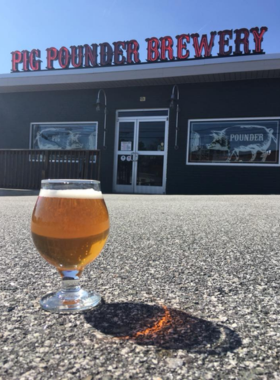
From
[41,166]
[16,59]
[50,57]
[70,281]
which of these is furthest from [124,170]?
[70,281]

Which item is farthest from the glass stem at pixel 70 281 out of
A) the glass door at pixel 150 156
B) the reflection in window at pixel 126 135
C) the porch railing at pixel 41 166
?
the reflection in window at pixel 126 135

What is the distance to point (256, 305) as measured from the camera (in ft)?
3.20

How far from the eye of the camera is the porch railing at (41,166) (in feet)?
25.4

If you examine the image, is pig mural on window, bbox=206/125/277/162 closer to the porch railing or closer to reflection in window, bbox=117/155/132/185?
reflection in window, bbox=117/155/132/185

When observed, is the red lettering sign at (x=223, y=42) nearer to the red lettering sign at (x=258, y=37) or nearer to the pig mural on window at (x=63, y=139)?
the red lettering sign at (x=258, y=37)

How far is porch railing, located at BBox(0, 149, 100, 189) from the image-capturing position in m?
7.74

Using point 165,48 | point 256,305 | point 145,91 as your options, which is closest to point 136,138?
point 145,91

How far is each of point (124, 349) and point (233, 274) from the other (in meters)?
0.76

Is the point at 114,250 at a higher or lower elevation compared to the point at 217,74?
lower

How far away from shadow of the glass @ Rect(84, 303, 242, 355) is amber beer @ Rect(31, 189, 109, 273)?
0.61ft

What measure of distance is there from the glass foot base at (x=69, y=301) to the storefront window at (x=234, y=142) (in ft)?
27.9

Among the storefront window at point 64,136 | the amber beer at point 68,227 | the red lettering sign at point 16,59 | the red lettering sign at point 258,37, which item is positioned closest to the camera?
the amber beer at point 68,227

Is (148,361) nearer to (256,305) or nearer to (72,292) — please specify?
(72,292)

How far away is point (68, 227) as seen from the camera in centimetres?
87
